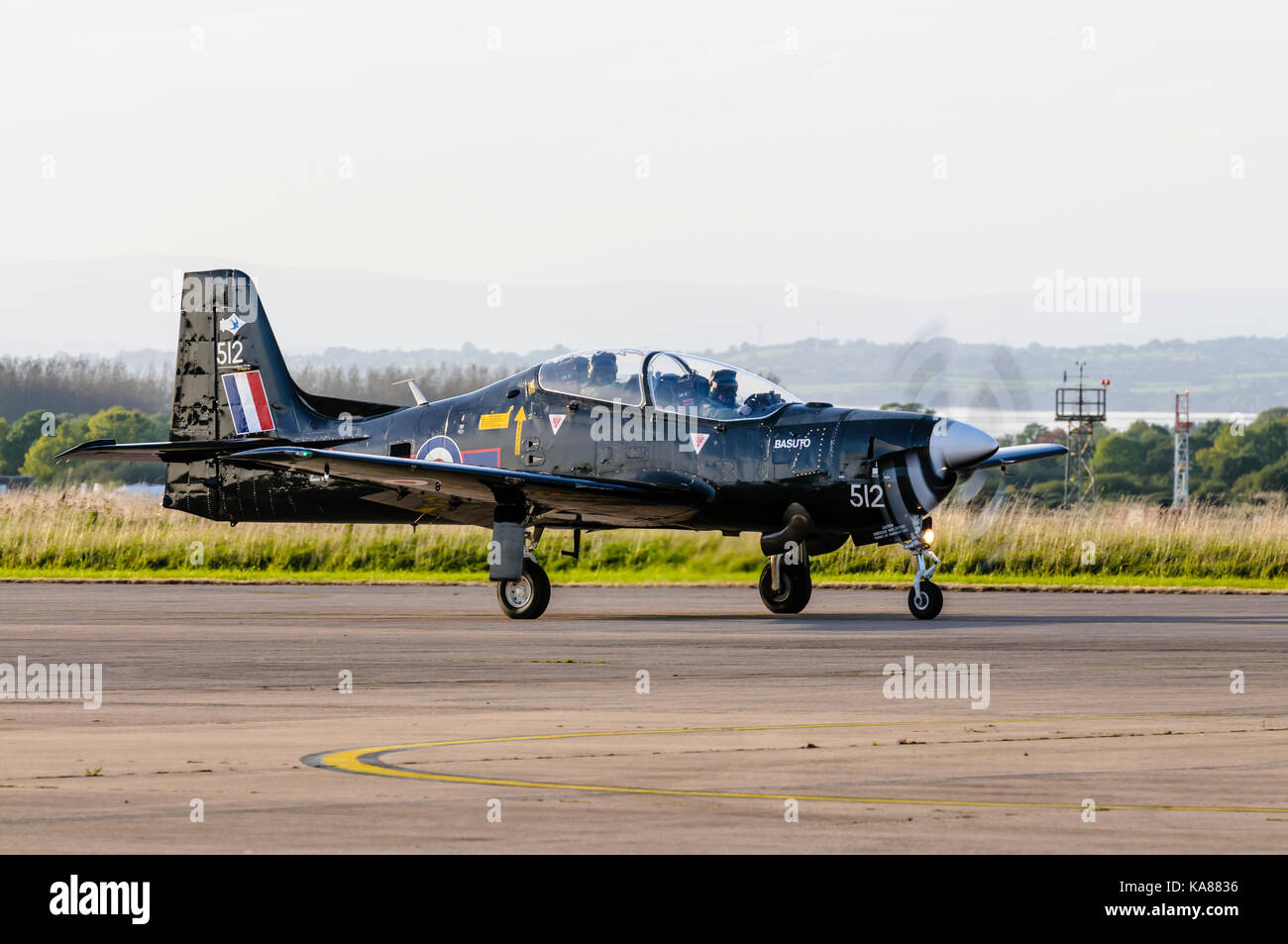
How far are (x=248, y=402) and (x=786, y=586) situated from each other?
908cm

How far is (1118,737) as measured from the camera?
9.59 metres

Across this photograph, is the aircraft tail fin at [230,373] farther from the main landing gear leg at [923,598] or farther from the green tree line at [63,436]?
the green tree line at [63,436]

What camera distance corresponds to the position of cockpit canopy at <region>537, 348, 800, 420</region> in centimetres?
2086

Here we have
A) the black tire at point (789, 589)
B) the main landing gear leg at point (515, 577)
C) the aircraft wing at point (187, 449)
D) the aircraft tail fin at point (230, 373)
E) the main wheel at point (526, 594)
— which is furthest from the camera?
the aircraft tail fin at point (230, 373)

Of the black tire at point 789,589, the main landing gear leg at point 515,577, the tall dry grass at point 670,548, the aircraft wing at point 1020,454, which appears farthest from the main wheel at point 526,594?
the tall dry grass at point 670,548

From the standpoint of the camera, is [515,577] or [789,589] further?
[789,589]

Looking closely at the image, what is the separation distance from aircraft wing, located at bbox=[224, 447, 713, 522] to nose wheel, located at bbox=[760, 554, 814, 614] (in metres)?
1.44

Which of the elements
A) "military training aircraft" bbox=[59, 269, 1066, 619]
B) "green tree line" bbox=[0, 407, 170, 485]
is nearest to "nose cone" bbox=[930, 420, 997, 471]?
"military training aircraft" bbox=[59, 269, 1066, 619]

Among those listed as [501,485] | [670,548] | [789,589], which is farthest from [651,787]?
[670,548]

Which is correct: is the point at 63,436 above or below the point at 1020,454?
below

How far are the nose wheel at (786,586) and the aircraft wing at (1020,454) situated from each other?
106 inches

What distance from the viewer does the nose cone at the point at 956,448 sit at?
1975 cm

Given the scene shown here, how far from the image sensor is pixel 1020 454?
896 inches

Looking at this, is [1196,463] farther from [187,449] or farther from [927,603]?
[187,449]
